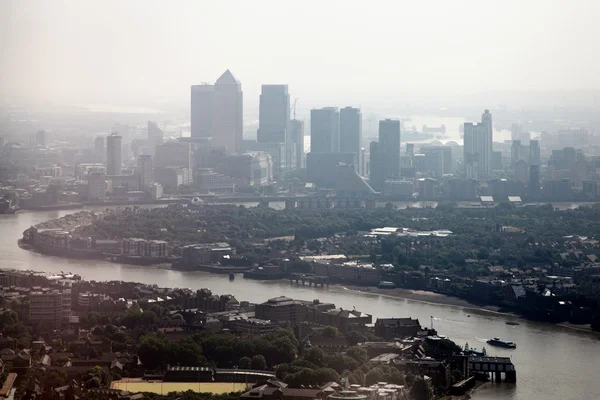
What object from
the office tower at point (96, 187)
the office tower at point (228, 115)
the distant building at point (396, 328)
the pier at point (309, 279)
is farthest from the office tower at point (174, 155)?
the distant building at point (396, 328)

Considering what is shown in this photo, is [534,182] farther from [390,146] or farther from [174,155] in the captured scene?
[174,155]

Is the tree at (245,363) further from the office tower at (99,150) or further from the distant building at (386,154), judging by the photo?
the office tower at (99,150)

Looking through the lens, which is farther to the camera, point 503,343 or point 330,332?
point 503,343

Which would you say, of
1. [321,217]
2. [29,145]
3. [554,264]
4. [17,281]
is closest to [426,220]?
[321,217]

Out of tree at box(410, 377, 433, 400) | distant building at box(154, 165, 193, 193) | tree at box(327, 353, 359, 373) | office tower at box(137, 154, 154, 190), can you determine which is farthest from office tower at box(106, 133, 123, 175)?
tree at box(410, 377, 433, 400)

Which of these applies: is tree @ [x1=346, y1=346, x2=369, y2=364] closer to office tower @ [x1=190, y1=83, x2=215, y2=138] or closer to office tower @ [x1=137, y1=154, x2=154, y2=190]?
office tower @ [x1=137, y1=154, x2=154, y2=190]

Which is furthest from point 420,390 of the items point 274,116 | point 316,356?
point 274,116

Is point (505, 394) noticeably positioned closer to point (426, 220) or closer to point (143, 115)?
point (426, 220)
